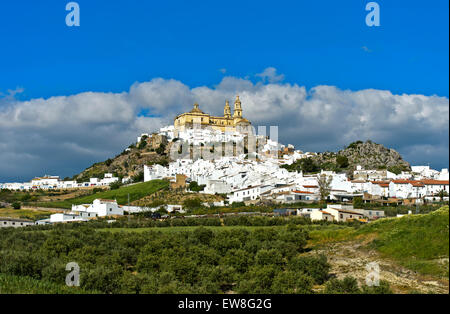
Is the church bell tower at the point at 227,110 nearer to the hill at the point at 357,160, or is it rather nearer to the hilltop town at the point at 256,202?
the hilltop town at the point at 256,202

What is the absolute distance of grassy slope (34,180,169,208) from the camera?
76938mm

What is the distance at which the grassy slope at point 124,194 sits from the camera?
76.9 meters

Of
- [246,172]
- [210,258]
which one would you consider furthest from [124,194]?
[210,258]

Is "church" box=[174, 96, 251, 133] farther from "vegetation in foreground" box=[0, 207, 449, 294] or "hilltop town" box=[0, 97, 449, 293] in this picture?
"vegetation in foreground" box=[0, 207, 449, 294]

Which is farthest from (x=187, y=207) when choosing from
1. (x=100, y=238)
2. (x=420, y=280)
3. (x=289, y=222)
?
(x=420, y=280)

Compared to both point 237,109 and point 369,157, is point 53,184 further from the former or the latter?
point 369,157

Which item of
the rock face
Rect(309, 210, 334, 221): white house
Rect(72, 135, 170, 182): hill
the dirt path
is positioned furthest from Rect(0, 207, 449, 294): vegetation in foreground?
Rect(72, 135, 170, 182): hill

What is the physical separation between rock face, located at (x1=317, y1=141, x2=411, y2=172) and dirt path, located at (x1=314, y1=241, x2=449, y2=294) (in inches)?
2474

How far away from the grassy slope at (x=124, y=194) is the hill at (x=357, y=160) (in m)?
29.8

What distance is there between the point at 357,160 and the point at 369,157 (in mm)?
2776

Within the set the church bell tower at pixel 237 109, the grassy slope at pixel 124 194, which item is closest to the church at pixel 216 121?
the church bell tower at pixel 237 109
